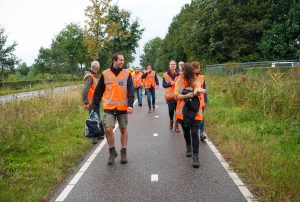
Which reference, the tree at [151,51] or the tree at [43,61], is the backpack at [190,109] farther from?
the tree at [151,51]

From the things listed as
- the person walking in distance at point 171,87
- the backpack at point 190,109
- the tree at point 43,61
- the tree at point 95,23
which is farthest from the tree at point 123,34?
the tree at point 43,61

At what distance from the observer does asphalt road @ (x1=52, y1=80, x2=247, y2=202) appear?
5469 millimetres

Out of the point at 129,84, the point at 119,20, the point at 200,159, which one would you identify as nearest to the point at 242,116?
the point at 200,159

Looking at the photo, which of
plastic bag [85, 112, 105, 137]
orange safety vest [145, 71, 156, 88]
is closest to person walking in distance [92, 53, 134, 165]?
plastic bag [85, 112, 105, 137]

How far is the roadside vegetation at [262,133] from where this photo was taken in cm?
567

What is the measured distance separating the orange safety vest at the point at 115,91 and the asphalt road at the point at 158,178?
45.8 inches

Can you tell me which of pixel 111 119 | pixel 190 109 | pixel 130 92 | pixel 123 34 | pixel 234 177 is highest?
pixel 123 34

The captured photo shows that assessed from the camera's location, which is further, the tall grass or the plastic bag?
the plastic bag

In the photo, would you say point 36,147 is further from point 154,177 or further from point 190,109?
point 190,109

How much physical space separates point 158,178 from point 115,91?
192cm

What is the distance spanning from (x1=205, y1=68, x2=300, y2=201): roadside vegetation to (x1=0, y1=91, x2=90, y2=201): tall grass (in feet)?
10.6

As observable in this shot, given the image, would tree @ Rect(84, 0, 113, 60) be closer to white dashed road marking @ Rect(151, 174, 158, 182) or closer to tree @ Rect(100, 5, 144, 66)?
tree @ Rect(100, 5, 144, 66)

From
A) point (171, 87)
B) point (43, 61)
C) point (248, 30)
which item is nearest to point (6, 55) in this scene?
point (43, 61)

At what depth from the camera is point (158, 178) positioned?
634 centimetres
